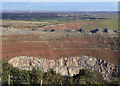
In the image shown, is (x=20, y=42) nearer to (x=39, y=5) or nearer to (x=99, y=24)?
(x=99, y=24)

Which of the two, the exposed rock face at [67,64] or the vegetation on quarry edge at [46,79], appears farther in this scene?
the exposed rock face at [67,64]

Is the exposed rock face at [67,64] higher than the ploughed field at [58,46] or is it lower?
lower

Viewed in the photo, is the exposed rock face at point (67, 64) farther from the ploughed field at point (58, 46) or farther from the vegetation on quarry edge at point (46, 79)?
the vegetation on quarry edge at point (46, 79)

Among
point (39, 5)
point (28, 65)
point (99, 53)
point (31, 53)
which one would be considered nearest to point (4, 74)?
point (28, 65)

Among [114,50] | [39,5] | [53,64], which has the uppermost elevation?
[39,5]

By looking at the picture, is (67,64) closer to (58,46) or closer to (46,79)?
(58,46)

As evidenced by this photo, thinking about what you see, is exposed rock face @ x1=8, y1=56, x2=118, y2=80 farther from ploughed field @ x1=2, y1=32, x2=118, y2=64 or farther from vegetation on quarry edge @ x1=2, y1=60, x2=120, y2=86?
vegetation on quarry edge @ x1=2, y1=60, x2=120, y2=86

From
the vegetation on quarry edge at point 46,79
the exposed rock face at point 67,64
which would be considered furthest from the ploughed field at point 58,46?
the vegetation on quarry edge at point 46,79
